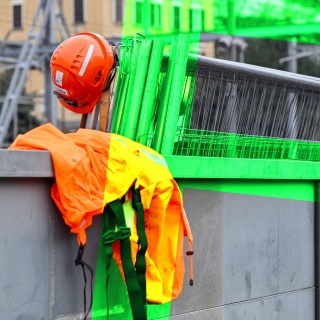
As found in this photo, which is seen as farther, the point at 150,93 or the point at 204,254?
the point at 204,254

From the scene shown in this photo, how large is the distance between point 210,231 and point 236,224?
8.3 inches

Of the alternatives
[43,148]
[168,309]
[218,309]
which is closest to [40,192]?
[43,148]

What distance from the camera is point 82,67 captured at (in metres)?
3.26

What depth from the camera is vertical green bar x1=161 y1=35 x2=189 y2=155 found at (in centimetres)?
330

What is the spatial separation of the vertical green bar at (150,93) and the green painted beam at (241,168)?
0.50 feet

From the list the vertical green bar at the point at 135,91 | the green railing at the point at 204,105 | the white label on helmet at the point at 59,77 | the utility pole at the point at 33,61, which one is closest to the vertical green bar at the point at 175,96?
the green railing at the point at 204,105

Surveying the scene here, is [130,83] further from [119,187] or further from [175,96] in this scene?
[119,187]

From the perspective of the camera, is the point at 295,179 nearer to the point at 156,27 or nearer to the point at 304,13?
the point at 304,13

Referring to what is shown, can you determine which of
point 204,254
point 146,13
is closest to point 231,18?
point 146,13

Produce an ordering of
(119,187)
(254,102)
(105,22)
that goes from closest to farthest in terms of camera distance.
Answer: (119,187)
(254,102)
(105,22)

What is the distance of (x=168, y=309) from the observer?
3.22m

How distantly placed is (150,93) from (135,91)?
0.06m

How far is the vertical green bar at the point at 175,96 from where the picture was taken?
3303 millimetres

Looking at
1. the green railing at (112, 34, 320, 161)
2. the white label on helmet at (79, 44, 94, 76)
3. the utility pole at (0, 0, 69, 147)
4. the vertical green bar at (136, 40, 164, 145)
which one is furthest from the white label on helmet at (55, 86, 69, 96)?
the utility pole at (0, 0, 69, 147)
